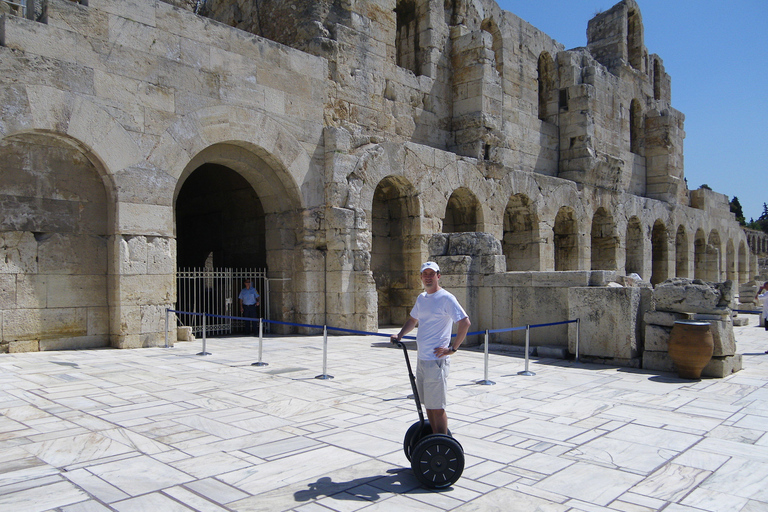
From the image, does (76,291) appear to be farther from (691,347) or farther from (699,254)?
(699,254)

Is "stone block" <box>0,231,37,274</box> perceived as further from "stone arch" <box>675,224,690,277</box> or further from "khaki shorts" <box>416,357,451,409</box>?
"stone arch" <box>675,224,690,277</box>

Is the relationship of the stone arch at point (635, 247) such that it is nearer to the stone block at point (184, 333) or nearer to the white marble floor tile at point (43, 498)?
the stone block at point (184, 333)

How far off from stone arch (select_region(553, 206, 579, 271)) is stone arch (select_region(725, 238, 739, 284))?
53.6 feet

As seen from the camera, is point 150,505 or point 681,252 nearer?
point 150,505

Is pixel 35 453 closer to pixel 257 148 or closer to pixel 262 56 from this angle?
pixel 257 148

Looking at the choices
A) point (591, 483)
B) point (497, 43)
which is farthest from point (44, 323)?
point (497, 43)

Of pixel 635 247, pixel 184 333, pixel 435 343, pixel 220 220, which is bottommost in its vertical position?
pixel 184 333

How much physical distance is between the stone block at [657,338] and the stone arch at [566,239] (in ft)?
36.4

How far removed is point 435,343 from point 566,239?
16315 mm

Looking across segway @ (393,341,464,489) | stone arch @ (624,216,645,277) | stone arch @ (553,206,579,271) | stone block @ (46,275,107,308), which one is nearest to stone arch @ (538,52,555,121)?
stone arch @ (553,206,579,271)

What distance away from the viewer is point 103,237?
955cm

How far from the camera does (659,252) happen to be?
82.2 feet

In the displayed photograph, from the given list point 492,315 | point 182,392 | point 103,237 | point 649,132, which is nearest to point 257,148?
point 103,237

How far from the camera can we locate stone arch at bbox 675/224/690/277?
26.1m
